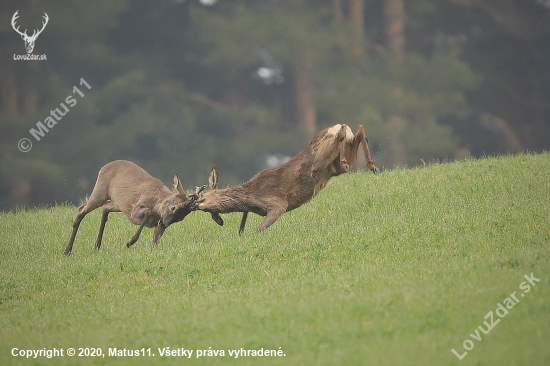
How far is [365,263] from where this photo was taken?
991 centimetres

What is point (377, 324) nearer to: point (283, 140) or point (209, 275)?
point (209, 275)

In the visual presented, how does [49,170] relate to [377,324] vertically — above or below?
below

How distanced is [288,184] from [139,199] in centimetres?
254

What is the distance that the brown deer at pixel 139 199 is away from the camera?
1227 centimetres

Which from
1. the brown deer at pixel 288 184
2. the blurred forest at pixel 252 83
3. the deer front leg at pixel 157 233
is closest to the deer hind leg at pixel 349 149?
the brown deer at pixel 288 184

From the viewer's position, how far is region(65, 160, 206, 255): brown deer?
12.3 meters

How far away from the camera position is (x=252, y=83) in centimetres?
3462

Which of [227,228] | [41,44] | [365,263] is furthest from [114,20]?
[365,263]

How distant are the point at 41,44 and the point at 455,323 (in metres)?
28.0

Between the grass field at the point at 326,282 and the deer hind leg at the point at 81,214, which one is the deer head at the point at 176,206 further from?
the deer hind leg at the point at 81,214

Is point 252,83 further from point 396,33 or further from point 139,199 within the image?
point 139,199

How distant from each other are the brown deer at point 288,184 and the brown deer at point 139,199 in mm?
378

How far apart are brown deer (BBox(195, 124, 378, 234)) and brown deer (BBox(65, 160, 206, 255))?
1.24 feet

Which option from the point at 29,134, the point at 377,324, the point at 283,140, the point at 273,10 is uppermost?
the point at 377,324
